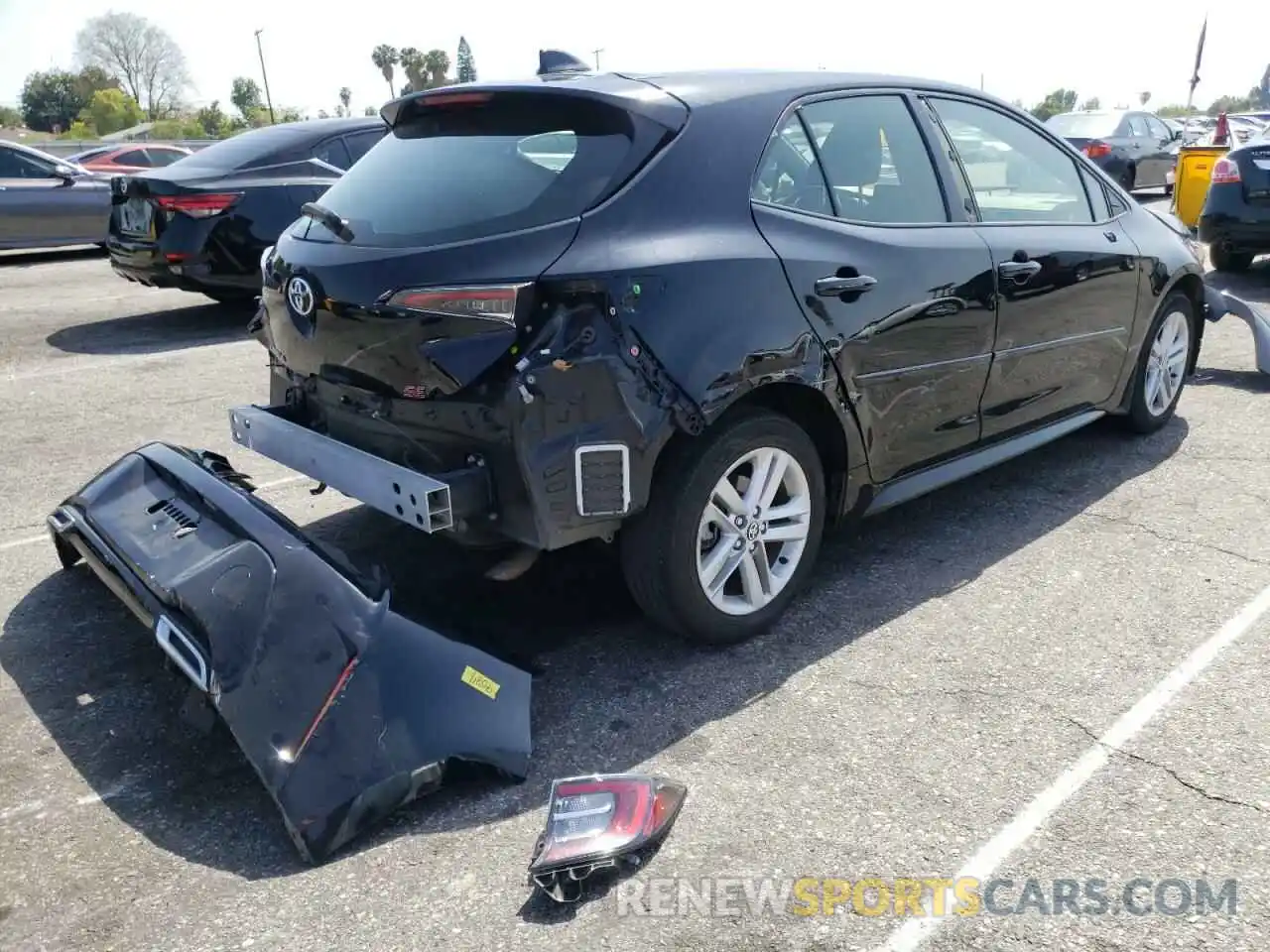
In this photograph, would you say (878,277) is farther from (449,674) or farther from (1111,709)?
(449,674)

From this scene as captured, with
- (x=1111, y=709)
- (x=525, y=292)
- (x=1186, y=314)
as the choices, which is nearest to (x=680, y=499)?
(x=525, y=292)

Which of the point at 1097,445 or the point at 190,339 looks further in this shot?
the point at 190,339

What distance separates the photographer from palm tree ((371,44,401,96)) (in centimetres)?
11075

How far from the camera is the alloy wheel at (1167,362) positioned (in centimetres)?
534

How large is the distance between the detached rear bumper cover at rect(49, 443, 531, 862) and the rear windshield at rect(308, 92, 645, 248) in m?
0.95

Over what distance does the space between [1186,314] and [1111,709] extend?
3.12 m

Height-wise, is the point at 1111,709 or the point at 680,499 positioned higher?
the point at 680,499

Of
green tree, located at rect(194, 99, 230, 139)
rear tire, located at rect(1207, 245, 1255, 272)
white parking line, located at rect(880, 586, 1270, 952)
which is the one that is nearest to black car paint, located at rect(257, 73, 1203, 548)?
white parking line, located at rect(880, 586, 1270, 952)

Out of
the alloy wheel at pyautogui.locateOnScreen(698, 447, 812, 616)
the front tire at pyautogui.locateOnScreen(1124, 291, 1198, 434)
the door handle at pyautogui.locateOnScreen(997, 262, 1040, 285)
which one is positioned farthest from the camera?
the front tire at pyautogui.locateOnScreen(1124, 291, 1198, 434)

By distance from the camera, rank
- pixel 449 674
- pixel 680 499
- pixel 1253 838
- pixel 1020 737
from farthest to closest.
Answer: pixel 680 499 < pixel 1020 737 < pixel 449 674 < pixel 1253 838

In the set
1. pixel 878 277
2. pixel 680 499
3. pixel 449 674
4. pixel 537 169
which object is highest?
pixel 537 169

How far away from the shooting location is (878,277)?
3.61m

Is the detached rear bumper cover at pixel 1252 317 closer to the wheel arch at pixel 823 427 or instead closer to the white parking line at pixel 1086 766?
the white parking line at pixel 1086 766

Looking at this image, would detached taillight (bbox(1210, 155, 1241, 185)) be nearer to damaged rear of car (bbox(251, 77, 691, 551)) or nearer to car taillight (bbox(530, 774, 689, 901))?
damaged rear of car (bbox(251, 77, 691, 551))
